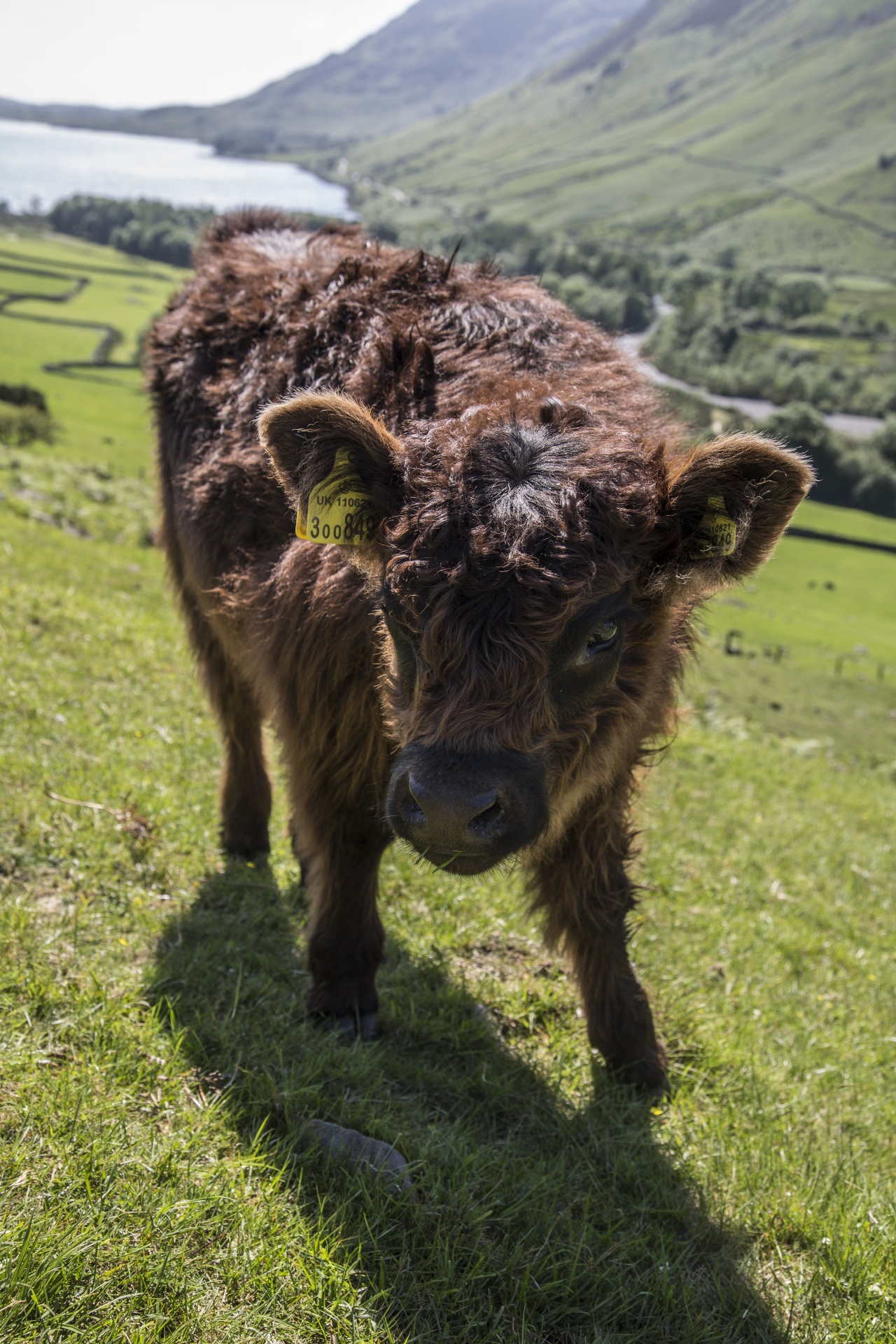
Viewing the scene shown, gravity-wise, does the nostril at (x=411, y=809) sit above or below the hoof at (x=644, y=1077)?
above

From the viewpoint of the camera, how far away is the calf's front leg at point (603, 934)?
413cm

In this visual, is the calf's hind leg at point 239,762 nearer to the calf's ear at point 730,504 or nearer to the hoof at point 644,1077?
the hoof at point 644,1077

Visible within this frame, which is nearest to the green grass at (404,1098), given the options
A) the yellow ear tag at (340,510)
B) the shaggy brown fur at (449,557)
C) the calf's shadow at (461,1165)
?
the calf's shadow at (461,1165)

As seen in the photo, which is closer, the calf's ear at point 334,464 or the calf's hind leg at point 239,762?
the calf's ear at point 334,464

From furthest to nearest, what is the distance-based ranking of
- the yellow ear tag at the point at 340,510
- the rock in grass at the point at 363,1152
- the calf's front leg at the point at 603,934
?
the calf's front leg at the point at 603,934 → the yellow ear tag at the point at 340,510 → the rock in grass at the point at 363,1152

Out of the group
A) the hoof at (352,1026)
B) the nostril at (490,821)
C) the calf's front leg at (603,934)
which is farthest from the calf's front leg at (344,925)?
the nostril at (490,821)

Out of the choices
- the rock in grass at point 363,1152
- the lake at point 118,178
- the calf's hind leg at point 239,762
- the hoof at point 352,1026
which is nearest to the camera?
the rock in grass at point 363,1152

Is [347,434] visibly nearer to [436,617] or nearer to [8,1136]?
[436,617]

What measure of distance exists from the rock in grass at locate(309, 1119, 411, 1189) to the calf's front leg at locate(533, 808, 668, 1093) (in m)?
1.34

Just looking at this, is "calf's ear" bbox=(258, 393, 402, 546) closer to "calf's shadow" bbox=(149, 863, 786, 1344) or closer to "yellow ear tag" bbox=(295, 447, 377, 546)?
"yellow ear tag" bbox=(295, 447, 377, 546)

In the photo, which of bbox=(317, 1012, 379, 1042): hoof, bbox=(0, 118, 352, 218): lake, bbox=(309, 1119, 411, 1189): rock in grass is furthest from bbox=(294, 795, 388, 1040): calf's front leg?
bbox=(0, 118, 352, 218): lake

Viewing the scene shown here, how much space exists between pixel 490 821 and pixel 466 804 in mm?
140

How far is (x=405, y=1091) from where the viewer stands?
12.3 ft

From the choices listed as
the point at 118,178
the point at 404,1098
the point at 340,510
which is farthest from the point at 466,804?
the point at 118,178
